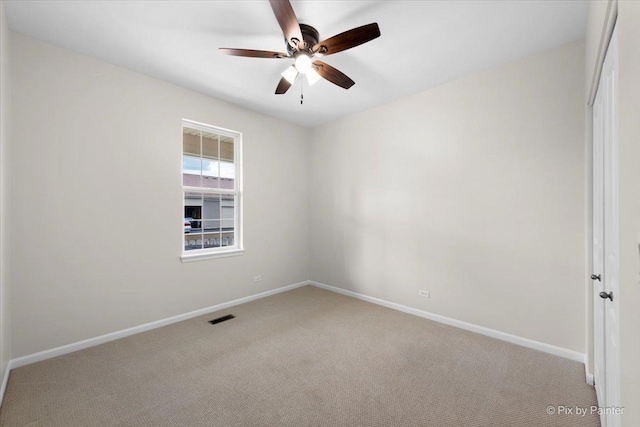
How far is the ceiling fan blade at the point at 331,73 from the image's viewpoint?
2.43m

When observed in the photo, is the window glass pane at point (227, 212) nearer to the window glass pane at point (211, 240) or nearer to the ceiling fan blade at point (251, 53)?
the window glass pane at point (211, 240)

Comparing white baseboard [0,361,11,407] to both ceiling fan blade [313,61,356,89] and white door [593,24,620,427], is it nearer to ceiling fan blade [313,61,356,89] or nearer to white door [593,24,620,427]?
ceiling fan blade [313,61,356,89]

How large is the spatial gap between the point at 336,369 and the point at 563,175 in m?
2.72

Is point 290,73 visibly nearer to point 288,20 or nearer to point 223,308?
point 288,20

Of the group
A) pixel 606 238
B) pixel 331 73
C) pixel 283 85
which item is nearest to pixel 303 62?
pixel 331 73

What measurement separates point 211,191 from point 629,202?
12.6ft

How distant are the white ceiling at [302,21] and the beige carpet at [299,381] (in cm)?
289

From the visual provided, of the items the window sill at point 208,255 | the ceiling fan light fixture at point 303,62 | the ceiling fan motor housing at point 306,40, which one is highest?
the ceiling fan motor housing at point 306,40

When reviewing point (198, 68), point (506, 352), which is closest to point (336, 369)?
point (506, 352)

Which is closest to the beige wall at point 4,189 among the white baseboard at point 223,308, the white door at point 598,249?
the white baseboard at point 223,308

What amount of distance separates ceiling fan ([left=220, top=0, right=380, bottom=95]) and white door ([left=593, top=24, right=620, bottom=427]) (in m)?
1.39

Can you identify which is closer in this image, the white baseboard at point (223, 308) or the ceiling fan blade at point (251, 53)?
the ceiling fan blade at point (251, 53)

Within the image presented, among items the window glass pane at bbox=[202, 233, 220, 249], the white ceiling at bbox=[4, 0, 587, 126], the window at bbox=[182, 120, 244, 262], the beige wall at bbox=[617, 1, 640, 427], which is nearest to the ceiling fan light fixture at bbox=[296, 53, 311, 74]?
the white ceiling at bbox=[4, 0, 587, 126]

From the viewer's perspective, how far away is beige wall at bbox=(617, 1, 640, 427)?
2.61ft
